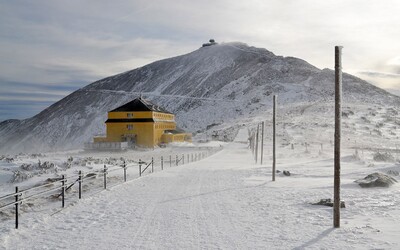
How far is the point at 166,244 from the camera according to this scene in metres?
8.61

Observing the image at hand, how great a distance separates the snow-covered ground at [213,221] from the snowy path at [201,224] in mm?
22

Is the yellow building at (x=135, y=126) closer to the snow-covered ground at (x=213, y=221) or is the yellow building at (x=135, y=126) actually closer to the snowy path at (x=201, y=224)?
the snow-covered ground at (x=213, y=221)

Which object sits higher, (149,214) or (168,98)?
(168,98)

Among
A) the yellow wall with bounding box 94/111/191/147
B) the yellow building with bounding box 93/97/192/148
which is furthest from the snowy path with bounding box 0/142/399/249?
the yellow building with bounding box 93/97/192/148

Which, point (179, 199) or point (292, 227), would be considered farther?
point (179, 199)

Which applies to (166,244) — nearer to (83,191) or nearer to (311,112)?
(83,191)

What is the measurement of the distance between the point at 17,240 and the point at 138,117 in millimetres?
60286

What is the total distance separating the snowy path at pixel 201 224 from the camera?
869cm

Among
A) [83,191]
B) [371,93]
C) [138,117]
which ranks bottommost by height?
[83,191]

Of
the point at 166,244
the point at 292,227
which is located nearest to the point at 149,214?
the point at 166,244

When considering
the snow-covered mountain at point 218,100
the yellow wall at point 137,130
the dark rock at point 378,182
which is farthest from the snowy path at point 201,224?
the snow-covered mountain at point 218,100

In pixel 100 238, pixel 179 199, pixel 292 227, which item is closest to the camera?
pixel 100 238

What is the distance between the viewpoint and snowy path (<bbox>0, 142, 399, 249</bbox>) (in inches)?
342

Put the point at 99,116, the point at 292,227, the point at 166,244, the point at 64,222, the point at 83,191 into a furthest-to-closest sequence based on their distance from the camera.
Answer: the point at 99,116
the point at 83,191
the point at 64,222
the point at 292,227
the point at 166,244
